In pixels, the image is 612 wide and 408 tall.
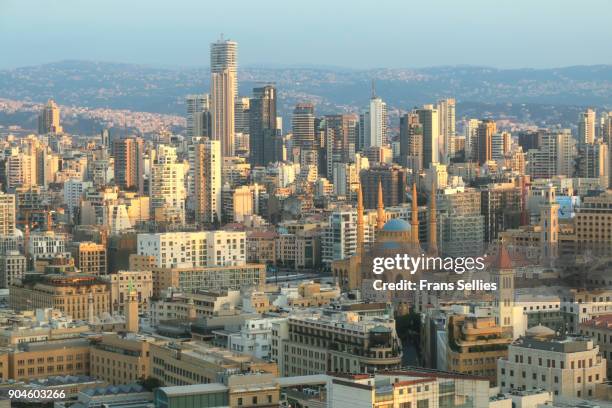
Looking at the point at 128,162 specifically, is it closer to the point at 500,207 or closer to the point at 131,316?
the point at 500,207

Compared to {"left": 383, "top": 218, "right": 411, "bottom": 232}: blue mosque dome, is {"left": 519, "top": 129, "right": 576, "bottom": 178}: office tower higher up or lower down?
lower down

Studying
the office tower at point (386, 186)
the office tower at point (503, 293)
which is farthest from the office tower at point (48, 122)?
the office tower at point (503, 293)

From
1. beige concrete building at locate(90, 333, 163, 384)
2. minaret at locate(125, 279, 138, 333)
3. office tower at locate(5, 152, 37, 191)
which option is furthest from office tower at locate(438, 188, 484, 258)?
office tower at locate(5, 152, 37, 191)

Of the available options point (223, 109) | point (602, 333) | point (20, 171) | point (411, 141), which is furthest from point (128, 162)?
point (602, 333)

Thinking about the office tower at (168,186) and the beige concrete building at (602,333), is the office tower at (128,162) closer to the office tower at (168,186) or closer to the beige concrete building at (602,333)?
the office tower at (168,186)

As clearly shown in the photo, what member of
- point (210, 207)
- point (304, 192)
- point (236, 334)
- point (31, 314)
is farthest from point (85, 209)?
point (236, 334)

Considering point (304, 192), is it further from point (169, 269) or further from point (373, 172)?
point (169, 269)

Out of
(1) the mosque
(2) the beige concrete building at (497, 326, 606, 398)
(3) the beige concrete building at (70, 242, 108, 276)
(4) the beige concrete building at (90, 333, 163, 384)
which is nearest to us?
(2) the beige concrete building at (497, 326, 606, 398)

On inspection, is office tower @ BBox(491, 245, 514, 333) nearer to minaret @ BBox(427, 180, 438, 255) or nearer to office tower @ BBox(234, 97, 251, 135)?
minaret @ BBox(427, 180, 438, 255)
